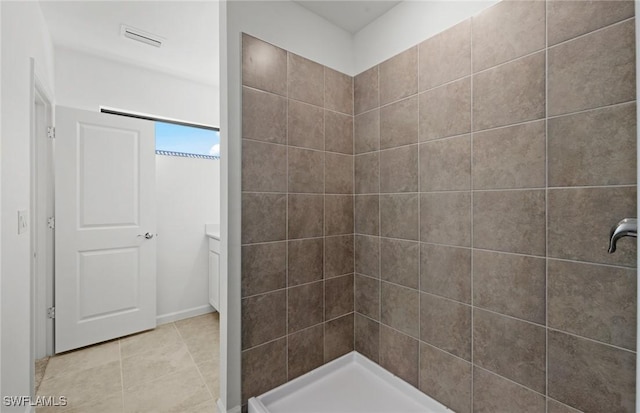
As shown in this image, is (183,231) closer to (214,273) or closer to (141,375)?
(214,273)

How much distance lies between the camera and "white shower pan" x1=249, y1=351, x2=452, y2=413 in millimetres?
1578

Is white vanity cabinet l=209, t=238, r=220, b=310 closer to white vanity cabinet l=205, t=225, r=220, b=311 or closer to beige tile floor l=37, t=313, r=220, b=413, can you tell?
white vanity cabinet l=205, t=225, r=220, b=311

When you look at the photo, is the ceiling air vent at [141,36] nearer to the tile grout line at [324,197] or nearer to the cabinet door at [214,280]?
the tile grout line at [324,197]

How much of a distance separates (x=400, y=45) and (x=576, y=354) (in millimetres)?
1754

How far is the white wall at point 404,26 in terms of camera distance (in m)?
1.48

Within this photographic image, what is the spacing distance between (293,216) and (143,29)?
194cm

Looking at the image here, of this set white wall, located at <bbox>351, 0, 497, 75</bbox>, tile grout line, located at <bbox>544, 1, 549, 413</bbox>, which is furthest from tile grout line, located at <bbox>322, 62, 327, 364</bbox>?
tile grout line, located at <bbox>544, 1, 549, 413</bbox>

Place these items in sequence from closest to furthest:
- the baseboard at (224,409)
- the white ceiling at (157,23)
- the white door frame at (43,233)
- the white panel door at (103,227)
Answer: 1. the baseboard at (224,409)
2. the white ceiling at (157,23)
3. the white door frame at (43,233)
4. the white panel door at (103,227)

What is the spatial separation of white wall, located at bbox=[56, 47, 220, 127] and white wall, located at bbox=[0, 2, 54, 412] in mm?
935

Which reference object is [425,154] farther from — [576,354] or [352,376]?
[352,376]

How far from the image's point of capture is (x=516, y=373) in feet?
4.13

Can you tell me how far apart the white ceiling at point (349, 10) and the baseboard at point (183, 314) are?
297 centimetres

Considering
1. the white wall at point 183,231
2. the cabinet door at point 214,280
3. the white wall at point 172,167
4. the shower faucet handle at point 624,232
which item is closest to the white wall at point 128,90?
the white wall at point 172,167

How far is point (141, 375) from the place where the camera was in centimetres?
202
